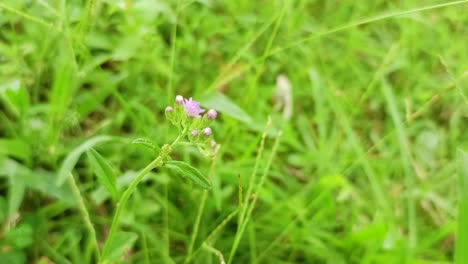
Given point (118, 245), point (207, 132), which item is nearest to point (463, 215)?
point (207, 132)

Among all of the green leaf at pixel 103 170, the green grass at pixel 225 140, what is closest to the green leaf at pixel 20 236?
the green grass at pixel 225 140

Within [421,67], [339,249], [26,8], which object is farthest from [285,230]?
[421,67]

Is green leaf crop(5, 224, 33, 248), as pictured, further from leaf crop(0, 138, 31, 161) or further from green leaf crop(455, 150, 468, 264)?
green leaf crop(455, 150, 468, 264)

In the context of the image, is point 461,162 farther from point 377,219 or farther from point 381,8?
point 381,8

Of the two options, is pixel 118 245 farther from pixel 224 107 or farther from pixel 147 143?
pixel 224 107

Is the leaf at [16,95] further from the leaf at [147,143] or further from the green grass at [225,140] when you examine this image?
the leaf at [147,143]
